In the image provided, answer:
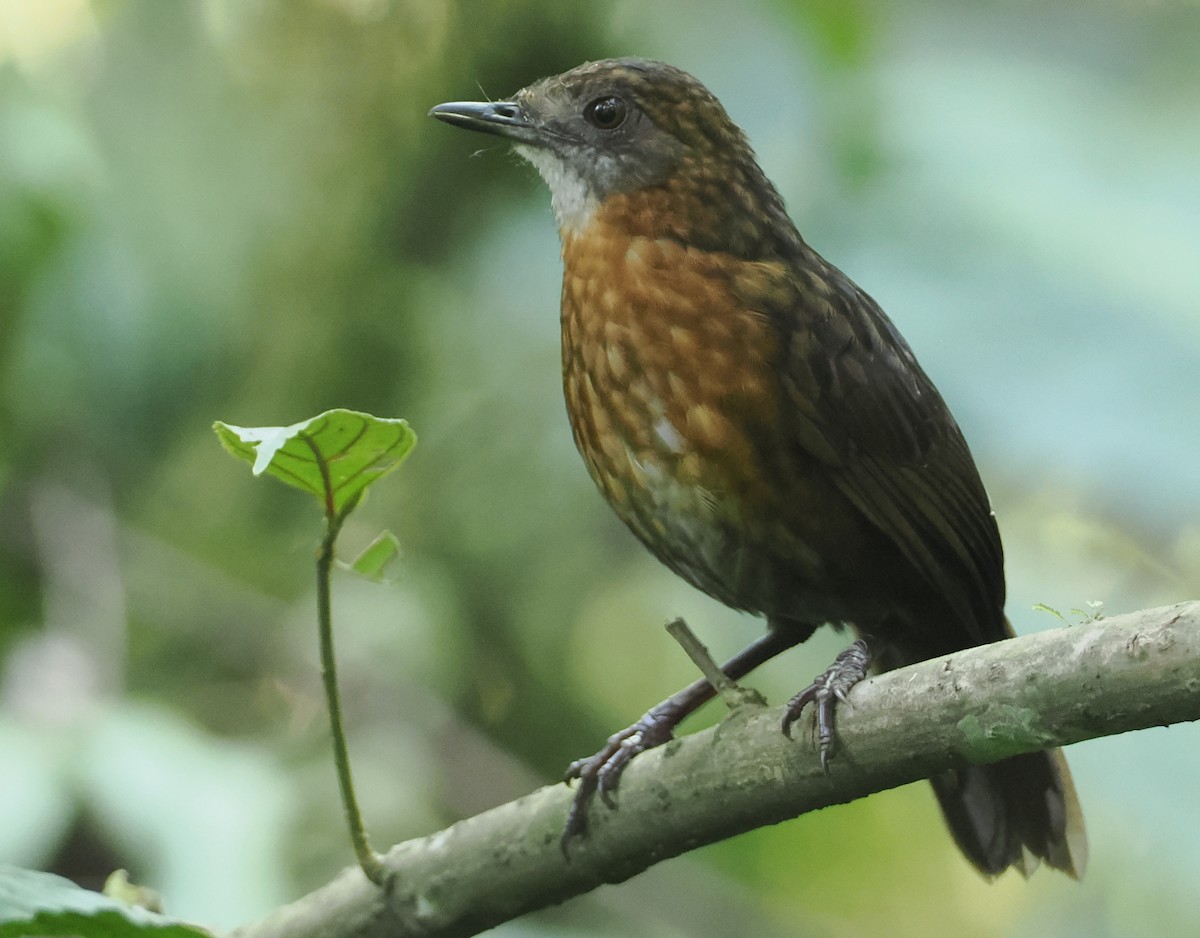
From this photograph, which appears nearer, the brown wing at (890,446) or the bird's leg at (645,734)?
the bird's leg at (645,734)

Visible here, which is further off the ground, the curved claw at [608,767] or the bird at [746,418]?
the bird at [746,418]

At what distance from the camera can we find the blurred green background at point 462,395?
282cm

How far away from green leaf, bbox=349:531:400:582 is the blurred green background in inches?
34.5

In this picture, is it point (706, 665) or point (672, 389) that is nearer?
point (706, 665)

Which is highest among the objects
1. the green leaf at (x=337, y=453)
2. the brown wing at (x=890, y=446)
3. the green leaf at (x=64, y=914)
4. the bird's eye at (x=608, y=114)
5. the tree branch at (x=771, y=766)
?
the bird's eye at (x=608, y=114)

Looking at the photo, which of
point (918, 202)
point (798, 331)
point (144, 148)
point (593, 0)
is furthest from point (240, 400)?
point (798, 331)

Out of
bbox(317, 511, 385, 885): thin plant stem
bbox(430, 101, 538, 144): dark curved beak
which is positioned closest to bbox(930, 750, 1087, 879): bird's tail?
bbox(317, 511, 385, 885): thin plant stem

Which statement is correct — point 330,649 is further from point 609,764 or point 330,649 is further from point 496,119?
point 496,119

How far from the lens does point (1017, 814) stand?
9.25 feet

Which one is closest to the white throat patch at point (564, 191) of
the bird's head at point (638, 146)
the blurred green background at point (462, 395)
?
the bird's head at point (638, 146)

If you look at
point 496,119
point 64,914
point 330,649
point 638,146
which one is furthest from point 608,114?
point 64,914

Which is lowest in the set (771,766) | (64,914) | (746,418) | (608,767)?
(64,914)

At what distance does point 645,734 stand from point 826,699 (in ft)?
2.47

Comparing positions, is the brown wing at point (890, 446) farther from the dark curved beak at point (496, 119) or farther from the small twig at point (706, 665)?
the dark curved beak at point (496, 119)
